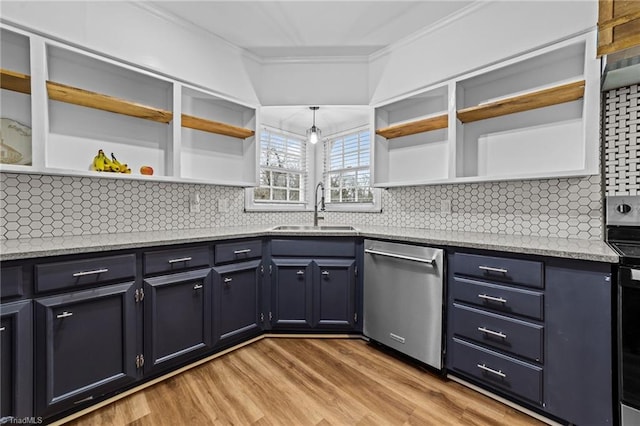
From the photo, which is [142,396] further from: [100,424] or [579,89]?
[579,89]

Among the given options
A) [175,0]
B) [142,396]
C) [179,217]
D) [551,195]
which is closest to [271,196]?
[179,217]

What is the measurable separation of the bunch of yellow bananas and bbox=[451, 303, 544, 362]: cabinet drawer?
8.33 feet

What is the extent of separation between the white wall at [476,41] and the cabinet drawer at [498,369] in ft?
6.56

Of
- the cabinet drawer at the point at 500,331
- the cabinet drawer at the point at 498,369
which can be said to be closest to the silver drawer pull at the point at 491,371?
the cabinet drawer at the point at 498,369

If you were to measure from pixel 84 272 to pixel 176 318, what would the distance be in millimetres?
621

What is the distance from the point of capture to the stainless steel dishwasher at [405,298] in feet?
6.11

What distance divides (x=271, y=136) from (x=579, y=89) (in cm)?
282

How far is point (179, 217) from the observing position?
244 cm

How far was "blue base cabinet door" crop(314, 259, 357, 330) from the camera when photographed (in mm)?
2383

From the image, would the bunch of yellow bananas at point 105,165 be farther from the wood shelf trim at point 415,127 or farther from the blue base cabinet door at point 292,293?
the wood shelf trim at point 415,127

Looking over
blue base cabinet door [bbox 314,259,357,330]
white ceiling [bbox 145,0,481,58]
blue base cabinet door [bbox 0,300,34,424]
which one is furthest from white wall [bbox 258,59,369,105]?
blue base cabinet door [bbox 0,300,34,424]

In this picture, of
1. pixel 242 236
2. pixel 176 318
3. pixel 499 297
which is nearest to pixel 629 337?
pixel 499 297

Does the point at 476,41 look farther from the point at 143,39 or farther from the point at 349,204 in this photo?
the point at 143,39

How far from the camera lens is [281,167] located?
11.5 feet
